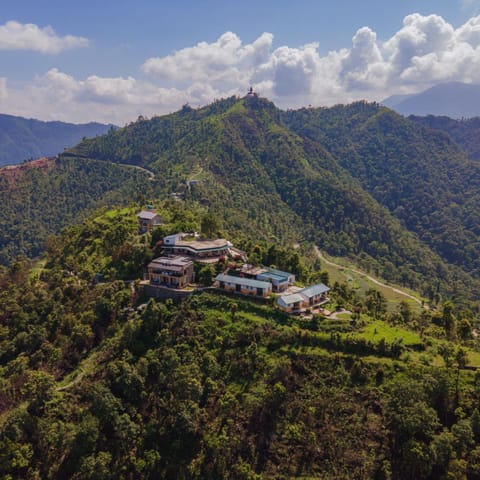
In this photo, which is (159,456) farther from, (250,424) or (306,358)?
(306,358)

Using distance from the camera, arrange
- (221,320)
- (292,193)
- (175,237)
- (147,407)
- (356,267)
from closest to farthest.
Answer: (147,407)
(221,320)
(175,237)
(356,267)
(292,193)

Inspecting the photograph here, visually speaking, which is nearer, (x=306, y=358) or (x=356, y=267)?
(x=306, y=358)

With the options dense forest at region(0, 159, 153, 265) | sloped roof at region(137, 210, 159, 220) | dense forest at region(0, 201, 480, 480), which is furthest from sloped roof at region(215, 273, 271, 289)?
dense forest at region(0, 159, 153, 265)

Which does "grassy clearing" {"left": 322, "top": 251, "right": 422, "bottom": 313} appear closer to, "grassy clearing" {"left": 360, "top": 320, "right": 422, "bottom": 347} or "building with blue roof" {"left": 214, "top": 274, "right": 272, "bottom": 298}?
"grassy clearing" {"left": 360, "top": 320, "right": 422, "bottom": 347}

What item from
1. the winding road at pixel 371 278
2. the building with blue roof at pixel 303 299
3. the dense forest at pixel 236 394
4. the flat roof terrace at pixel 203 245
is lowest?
the winding road at pixel 371 278

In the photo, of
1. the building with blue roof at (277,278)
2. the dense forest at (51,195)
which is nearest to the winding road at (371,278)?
the building with blue roof at (277,278)

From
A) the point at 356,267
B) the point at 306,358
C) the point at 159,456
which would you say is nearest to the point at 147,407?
the point at 159,456

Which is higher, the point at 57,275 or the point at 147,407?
the point at 57,275

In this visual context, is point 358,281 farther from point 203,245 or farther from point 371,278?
point 203,245

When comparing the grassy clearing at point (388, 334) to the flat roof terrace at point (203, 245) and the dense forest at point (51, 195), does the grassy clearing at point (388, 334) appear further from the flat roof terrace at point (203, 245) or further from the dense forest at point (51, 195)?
the dense forest at point (51, 195)

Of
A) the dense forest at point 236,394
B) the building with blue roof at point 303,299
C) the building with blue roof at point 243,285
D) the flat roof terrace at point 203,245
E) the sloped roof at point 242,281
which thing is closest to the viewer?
the dense forest at point 236,394
